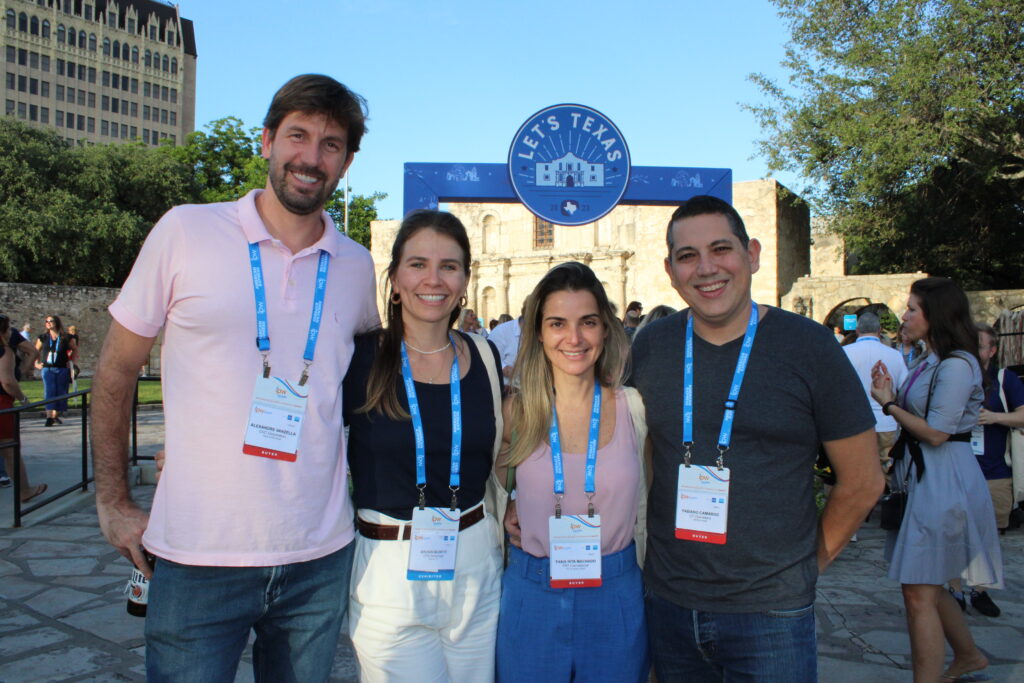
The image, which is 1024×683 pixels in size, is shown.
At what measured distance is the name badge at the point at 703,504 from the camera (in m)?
2.06

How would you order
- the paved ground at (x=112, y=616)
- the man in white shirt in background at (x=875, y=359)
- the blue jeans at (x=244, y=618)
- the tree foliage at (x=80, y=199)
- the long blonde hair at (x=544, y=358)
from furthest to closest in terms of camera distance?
the tree foliage at (x=80, y=199), the man in white shirt in background at (x=875, y=359), the paved ground at (x=112, y=616), the long blonde hair at (x=544, y=358), the blue jeans at (x=244, y=618)

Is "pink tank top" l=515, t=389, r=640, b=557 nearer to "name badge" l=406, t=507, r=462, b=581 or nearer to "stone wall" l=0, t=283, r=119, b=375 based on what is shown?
"name badge" l=406, t=507, r=462, b=581

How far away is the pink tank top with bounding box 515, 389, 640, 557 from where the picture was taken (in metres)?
2.26

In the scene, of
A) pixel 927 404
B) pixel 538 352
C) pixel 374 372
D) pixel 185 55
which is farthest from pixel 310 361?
pixel 185 55

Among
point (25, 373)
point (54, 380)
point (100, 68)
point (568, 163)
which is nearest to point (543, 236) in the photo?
point (54, 380)

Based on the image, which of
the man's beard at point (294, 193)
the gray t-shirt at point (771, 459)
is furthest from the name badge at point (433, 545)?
the man's beard at point (294, 193)

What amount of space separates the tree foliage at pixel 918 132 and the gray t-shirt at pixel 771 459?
16649 millimetres

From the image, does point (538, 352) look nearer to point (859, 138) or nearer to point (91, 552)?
point (91, 552)

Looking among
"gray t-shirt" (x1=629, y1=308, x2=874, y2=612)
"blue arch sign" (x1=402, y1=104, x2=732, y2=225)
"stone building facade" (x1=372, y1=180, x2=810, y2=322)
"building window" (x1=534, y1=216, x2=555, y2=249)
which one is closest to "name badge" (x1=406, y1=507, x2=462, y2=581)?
"gray t-shirt" (x1=629, y1=308, x2=874, y2=612)

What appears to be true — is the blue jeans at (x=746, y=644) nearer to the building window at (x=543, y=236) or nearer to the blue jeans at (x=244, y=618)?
the blue jeans at (x=244, y=618)

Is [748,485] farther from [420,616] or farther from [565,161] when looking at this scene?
[565,161]

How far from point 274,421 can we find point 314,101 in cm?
96

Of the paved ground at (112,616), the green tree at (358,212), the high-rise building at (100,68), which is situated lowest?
the paved ground at (112,616)

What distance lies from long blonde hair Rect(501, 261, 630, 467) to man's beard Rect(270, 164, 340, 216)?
804 millimetres
